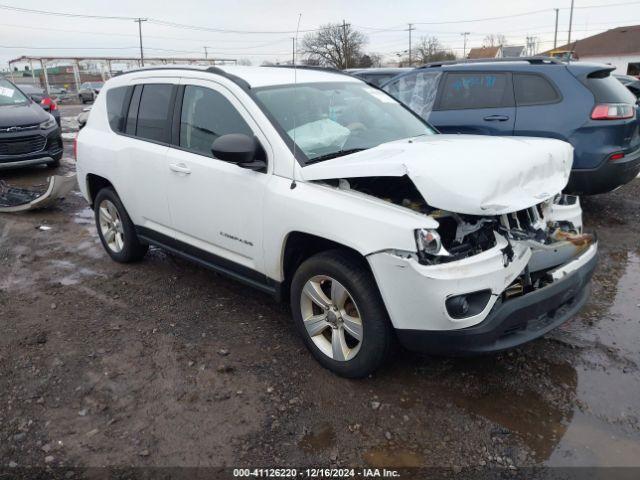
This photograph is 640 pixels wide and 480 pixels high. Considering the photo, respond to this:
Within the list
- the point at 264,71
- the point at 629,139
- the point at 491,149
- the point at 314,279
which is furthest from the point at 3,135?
the point at 629,139

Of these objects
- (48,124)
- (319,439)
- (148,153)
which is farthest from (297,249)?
(48,124)

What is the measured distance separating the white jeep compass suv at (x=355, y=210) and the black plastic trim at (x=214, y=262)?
0.05 ft

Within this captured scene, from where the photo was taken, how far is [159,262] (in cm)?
527

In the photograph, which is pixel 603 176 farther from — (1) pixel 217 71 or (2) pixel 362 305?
(1) pixel 217 71

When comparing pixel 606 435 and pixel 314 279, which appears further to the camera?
pixel 314 279

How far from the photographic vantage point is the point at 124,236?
16.3 feet

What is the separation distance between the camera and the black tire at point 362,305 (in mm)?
2840

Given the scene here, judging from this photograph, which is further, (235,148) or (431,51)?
(431,51)

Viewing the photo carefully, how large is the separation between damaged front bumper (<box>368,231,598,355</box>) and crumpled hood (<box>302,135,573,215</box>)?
29 centimetres

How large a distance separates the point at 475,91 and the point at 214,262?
4170 millimetres

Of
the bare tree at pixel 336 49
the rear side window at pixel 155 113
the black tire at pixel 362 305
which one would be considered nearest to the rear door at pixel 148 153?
the rear side window at pixel 155 113

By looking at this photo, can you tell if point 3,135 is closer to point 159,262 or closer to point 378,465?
point 159,262

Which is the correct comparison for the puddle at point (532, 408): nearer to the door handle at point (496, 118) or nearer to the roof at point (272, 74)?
the roof at point (272, 74)

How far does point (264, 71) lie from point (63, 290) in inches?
105
